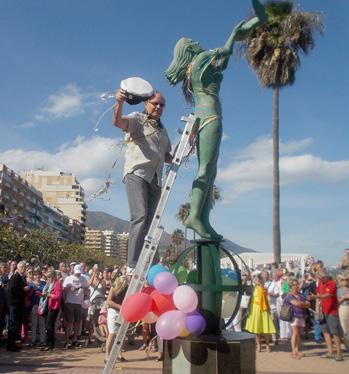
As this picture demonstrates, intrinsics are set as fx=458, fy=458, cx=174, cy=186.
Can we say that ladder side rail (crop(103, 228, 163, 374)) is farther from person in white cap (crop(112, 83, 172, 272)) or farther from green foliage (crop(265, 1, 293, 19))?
green foliage (crop(265, 1, 293, 19))

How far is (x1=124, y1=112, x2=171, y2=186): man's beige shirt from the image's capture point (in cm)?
438

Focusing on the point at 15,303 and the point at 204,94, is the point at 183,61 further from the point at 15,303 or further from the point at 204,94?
the point at 15,303

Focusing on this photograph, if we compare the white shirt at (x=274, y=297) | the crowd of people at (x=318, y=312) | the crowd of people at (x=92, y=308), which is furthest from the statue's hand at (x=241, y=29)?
the white shirt at (x=274, y=297)

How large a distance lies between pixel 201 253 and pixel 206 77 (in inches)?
64.8

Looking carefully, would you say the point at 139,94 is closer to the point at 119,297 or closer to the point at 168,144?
the point at 168,144

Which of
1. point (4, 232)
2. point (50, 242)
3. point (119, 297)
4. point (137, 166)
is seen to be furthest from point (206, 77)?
point (50, 242)

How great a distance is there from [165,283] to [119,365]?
5.48 meters

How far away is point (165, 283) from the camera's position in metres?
3.65

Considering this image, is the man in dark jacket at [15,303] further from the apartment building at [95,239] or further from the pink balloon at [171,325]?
the apartment building at [95,239]

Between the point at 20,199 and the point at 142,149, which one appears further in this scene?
the point at 20,199

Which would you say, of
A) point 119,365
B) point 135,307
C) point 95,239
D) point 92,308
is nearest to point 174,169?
point 135,307

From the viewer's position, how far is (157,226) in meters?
3.78

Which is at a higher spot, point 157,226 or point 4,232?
point 4,232

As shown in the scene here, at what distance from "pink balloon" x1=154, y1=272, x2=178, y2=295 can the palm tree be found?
1624cm
